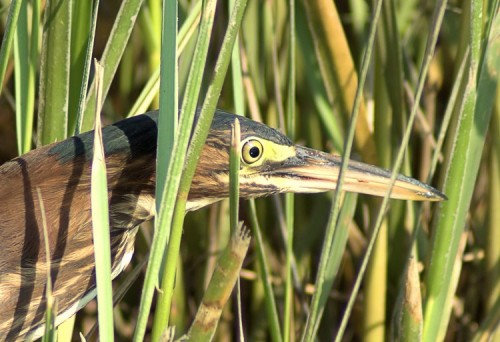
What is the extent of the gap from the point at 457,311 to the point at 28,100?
121 centimetres

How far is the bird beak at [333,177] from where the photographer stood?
1288 mm

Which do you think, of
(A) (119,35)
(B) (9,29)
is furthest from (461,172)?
(B) (9,29)

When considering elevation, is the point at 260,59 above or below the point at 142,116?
above

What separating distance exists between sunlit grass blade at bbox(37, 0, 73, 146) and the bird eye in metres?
0.29

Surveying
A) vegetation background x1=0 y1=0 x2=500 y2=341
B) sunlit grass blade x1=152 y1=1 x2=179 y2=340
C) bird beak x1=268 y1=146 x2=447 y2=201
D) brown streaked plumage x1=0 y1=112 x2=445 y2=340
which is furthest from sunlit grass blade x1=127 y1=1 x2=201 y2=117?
sunlit grass blade x1=152 y1=1 x2=179 y2=340

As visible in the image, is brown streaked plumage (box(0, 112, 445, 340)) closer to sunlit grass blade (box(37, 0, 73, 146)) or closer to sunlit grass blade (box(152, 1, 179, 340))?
sunlit grass blade (box(37, 0, 73, 146))

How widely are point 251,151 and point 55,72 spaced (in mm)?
326

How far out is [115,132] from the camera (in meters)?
1.22

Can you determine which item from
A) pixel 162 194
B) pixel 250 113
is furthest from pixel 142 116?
pixel 250 113

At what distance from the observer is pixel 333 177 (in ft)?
4.23

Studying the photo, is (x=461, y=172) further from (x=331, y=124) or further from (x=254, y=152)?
(x=331, y=124)

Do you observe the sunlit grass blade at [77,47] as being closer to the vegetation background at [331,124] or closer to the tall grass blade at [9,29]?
the vegetation background at [331,124]

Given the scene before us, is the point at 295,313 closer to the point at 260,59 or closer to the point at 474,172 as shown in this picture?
the point at 260,59

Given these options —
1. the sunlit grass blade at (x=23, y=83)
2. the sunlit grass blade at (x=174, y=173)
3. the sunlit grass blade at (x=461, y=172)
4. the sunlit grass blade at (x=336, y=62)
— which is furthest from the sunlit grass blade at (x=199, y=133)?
the sunlit grass blade at (x=336, y=62)
